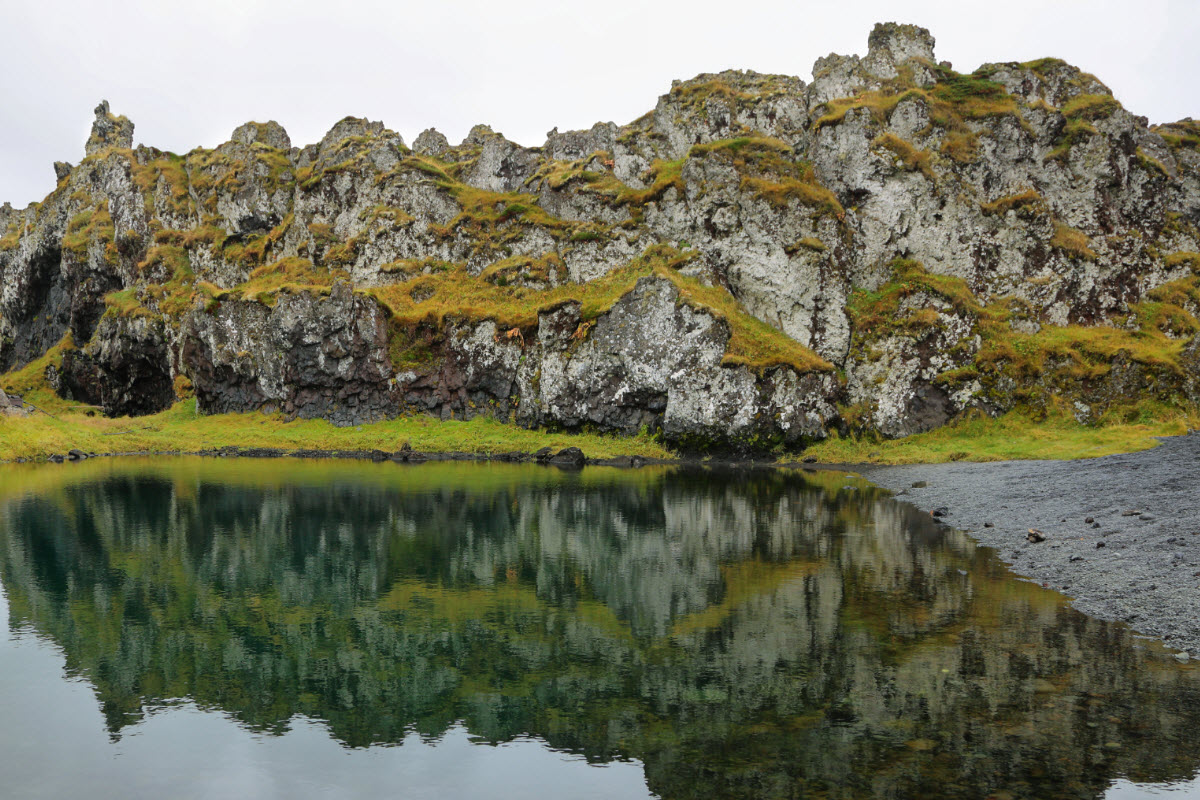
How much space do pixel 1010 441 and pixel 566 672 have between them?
55.6 meters

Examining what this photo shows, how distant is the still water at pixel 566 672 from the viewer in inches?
441

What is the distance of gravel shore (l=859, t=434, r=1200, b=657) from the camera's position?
18.0 meters

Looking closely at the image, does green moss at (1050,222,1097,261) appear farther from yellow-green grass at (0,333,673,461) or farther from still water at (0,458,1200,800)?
still water at (0,458,1200,800)

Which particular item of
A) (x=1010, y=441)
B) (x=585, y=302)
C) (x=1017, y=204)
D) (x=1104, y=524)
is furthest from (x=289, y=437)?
(x=1017, y=204)

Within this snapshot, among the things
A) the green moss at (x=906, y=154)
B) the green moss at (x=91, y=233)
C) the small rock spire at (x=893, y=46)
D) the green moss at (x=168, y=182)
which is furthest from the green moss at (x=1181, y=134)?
the green moss at (x=91, y=233)

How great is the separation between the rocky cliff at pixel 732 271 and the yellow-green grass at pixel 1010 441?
69.0 inches

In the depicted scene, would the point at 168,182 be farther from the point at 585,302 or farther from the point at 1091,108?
the point at 1091,108

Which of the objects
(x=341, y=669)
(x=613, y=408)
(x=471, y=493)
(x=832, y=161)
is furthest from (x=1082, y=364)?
(x=341, y=669)

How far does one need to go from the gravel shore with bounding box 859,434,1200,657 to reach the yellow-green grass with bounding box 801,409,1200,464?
658 centimetres

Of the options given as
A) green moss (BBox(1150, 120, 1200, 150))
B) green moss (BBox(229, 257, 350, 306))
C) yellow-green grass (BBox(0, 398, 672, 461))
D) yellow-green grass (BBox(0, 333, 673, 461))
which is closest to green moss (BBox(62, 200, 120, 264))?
green moss (BBox(229, 257, 350, 306))

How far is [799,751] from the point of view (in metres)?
11.6

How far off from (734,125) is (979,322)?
40414 mm

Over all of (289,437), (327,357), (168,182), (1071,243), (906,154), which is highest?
(168,182)

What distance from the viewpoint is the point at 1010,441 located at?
5828 cm
